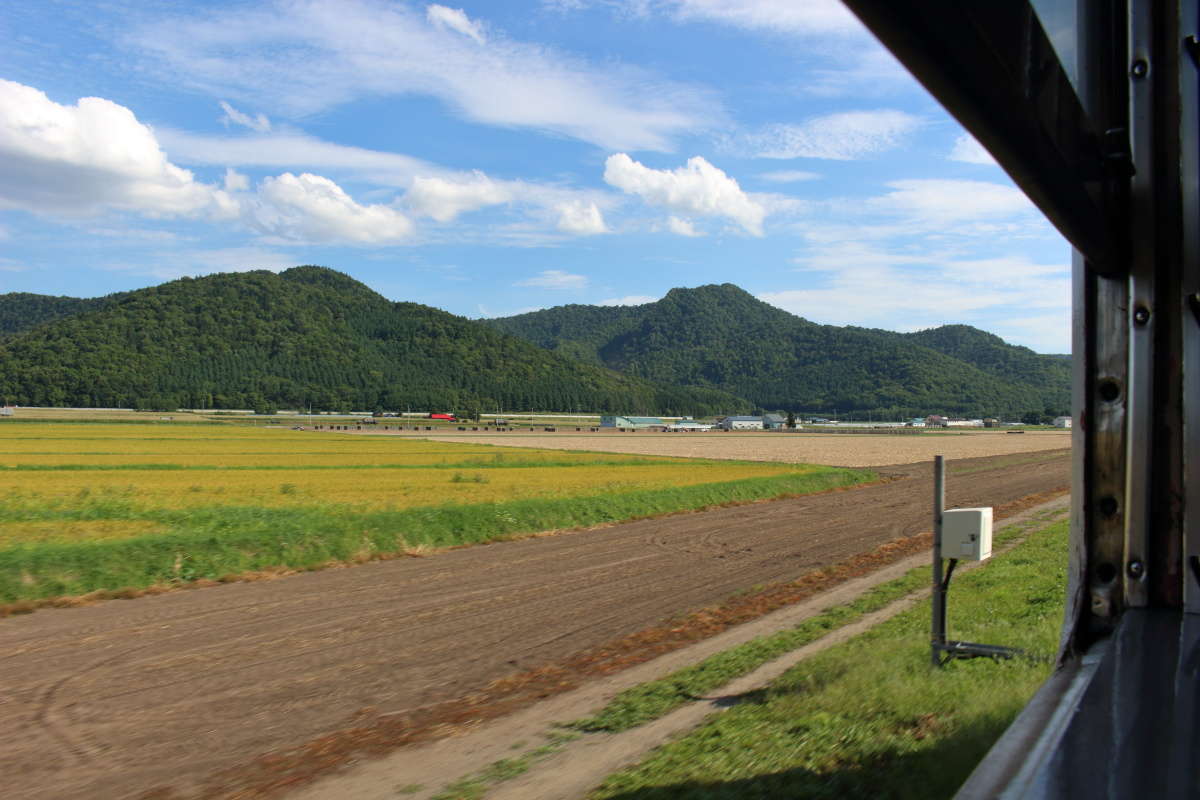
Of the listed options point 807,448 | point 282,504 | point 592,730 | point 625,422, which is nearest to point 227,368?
point 625,422

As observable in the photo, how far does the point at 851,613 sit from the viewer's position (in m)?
9.85

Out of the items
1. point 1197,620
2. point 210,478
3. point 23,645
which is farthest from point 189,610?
point 210,478

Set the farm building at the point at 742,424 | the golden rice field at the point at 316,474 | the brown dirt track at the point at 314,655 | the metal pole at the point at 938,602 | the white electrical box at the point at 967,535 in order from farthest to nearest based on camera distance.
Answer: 1. the farm building at the point at 742,424
2. the golden rice field at the point at 316,474
3. the metal pole at the point at 938,602
4. the white electrical box at the point at 967,535
5. the brown dirt track at the point at 314,655

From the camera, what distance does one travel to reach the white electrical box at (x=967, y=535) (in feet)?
20.7

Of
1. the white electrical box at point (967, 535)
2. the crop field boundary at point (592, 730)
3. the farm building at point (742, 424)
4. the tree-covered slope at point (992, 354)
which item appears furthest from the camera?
the farm building at point (742, 424)

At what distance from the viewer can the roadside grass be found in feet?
15.3

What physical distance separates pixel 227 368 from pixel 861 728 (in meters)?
182

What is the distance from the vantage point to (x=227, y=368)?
172 m

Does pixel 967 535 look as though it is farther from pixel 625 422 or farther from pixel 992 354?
pixel 992 354

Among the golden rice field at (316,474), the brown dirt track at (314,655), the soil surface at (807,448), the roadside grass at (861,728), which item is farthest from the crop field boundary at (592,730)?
the soil surface at (807,448)

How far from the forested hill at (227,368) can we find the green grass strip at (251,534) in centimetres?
14437

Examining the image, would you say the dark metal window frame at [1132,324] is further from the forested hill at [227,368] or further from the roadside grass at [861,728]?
the forested hill at [227,368]

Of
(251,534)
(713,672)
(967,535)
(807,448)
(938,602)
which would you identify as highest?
(967,535)

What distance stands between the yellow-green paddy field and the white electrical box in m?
9.73
